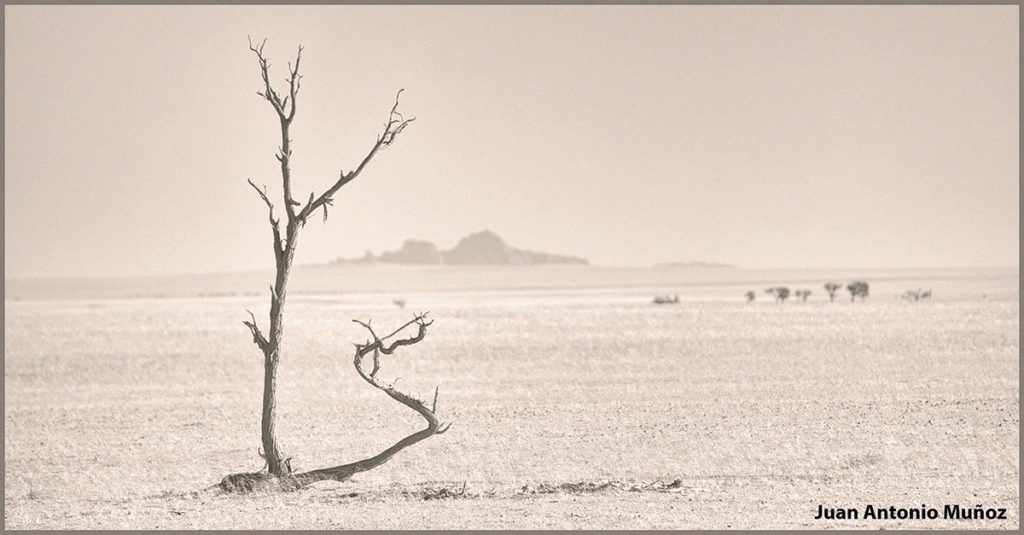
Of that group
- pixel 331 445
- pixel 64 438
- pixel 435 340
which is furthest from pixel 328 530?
pixel 435 340

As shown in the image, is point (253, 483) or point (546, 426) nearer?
point (253, 483)

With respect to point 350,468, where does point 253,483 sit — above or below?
below

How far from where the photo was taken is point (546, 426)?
64.2ft

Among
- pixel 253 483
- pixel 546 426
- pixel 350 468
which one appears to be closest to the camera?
pixel 253 483

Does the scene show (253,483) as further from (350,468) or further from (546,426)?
(546,426)

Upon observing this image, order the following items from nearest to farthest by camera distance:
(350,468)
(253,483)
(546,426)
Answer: (253,483) < (350,468) < (546,426)

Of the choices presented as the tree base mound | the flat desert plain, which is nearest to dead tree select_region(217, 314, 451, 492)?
the tree base mound

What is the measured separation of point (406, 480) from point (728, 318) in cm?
3083

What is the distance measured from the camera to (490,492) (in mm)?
13680

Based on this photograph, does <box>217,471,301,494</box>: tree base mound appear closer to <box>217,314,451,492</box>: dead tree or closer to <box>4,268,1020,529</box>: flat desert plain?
<box>217,314,451,492</box>: dead tree

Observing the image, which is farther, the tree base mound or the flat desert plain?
the tree base mound

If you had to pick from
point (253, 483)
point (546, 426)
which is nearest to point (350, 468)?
point (253, 483)

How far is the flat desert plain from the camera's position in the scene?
13055 millimetres

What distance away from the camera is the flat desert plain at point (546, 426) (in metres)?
13.1
